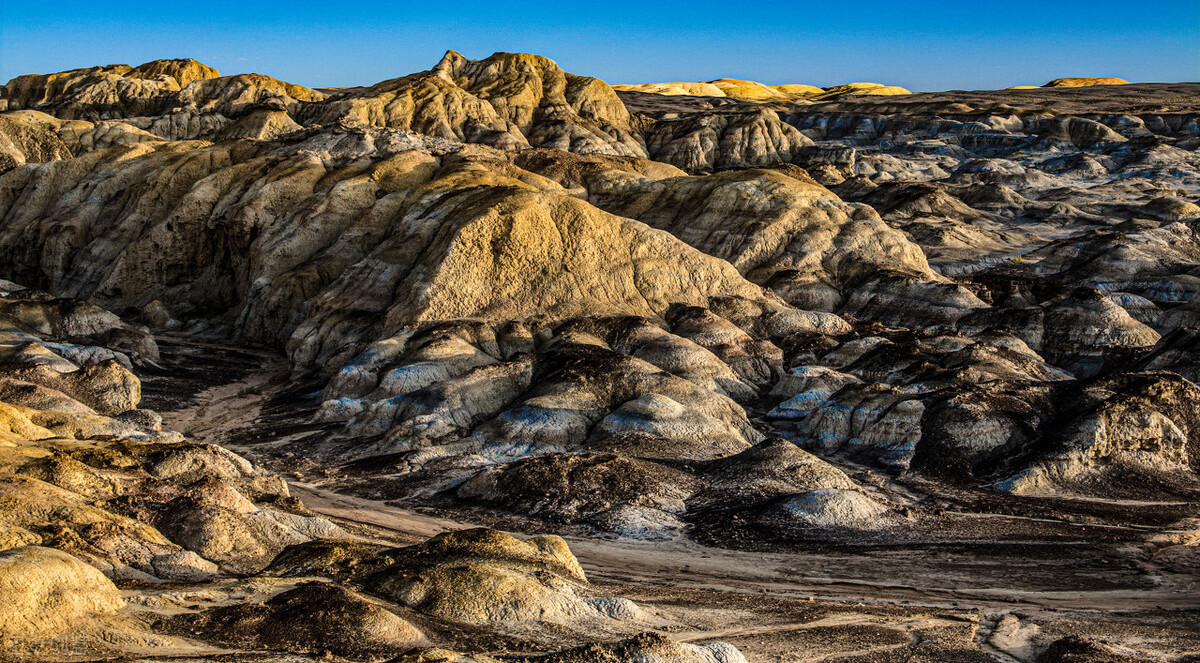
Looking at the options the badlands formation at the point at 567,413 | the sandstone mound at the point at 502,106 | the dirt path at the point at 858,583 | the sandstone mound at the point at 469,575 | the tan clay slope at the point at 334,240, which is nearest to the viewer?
the sandstone mound at the point at 469,575

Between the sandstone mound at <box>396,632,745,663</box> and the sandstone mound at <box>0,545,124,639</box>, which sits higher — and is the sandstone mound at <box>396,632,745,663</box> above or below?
below

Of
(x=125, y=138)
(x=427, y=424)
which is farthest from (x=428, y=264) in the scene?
(x=125, y=138)

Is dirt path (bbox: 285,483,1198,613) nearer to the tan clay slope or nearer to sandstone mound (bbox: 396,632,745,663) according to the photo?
sandstone mound (bbox: 396,632,745,663)

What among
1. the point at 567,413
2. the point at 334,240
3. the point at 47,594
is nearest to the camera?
the point at 47,594

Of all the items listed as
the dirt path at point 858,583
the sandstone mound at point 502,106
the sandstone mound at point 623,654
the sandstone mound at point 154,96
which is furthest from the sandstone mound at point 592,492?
the sandstone mound at point 154,96

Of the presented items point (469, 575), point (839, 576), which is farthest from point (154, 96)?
point (469, 575)

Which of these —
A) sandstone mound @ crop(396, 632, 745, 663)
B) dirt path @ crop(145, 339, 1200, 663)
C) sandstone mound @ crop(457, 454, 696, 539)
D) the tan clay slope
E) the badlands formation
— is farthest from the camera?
the tan clay slope

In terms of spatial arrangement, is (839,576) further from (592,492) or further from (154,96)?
(154,96)

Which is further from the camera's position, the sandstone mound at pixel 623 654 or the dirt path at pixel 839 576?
the dirt path at pixel 839 576

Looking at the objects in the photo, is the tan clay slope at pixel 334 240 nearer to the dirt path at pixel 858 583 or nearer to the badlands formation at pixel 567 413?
the badlands formation at pixel 567 413

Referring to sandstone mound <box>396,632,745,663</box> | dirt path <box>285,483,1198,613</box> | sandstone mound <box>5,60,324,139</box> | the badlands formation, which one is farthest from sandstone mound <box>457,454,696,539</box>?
sandstone mound <box>5,60,324,139</box>
